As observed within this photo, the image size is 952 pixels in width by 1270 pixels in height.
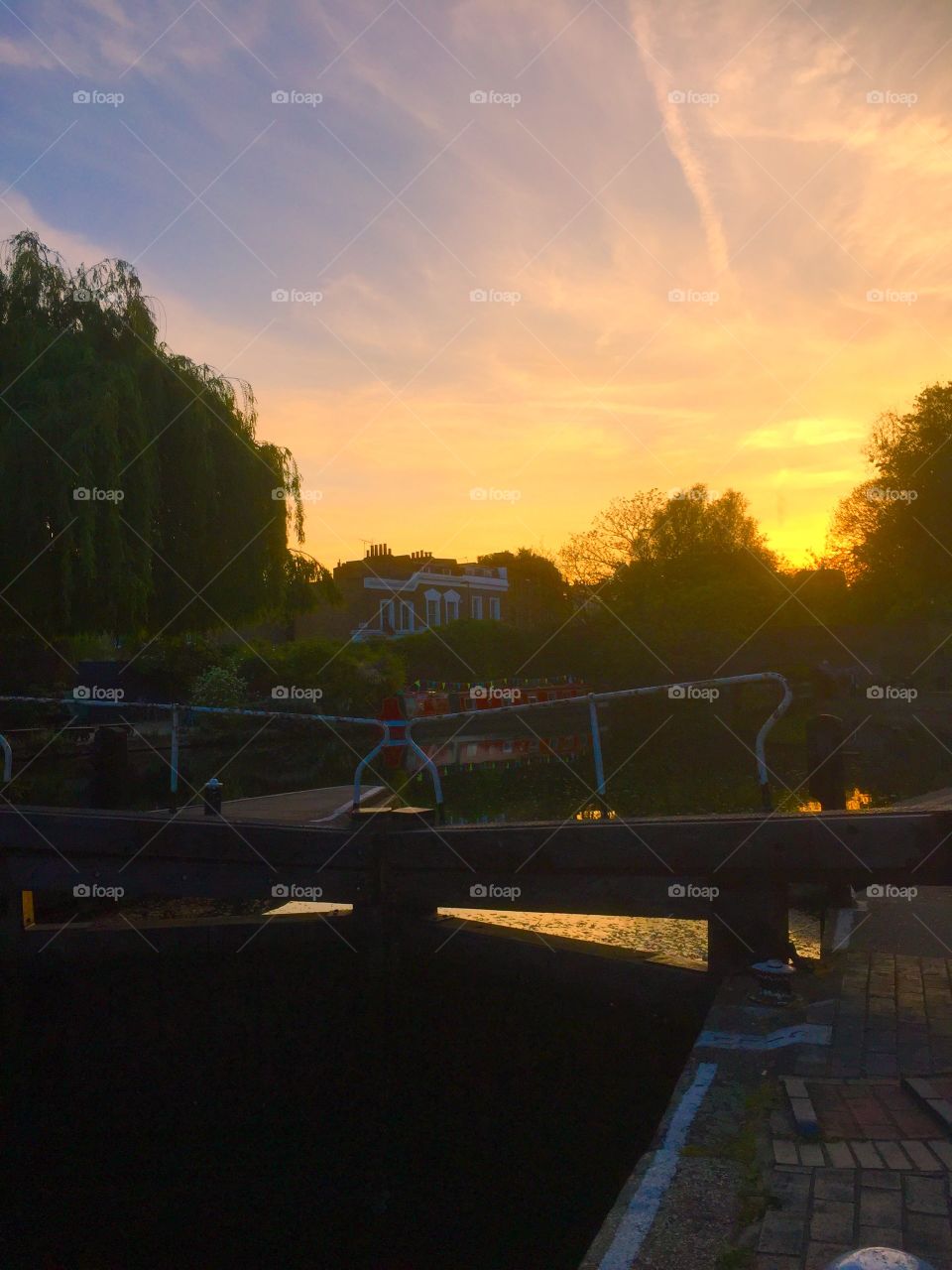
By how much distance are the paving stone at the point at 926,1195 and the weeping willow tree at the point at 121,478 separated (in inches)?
558

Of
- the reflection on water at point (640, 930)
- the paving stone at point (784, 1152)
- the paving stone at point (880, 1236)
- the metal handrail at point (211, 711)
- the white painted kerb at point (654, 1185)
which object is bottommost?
the reflection on water at point (640, 930)

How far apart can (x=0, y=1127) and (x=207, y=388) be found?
14.4 meters

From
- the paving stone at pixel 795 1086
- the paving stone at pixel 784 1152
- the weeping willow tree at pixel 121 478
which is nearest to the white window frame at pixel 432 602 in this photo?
the weeping willow tree at pixel 121 478

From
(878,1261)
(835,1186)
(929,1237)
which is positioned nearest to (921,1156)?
(835,1186)

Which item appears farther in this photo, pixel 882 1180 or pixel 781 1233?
pixel 882 1180

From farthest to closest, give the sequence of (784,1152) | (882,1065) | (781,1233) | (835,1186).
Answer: (882,1065), (784,1152), (835,1186), (781,1233)

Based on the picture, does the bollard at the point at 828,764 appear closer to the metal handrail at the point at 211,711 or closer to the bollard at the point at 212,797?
the metal handrail at the point at 211,711

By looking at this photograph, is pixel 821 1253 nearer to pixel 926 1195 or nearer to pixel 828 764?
pixel 926 1195

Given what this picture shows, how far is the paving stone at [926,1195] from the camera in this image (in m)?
3.03

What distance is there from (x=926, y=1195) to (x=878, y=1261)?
1.24 meters

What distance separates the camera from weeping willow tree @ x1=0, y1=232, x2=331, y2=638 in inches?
602

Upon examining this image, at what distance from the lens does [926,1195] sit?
3.10m

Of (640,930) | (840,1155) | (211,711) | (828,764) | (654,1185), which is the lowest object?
(640,930)

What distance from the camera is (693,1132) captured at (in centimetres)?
379
